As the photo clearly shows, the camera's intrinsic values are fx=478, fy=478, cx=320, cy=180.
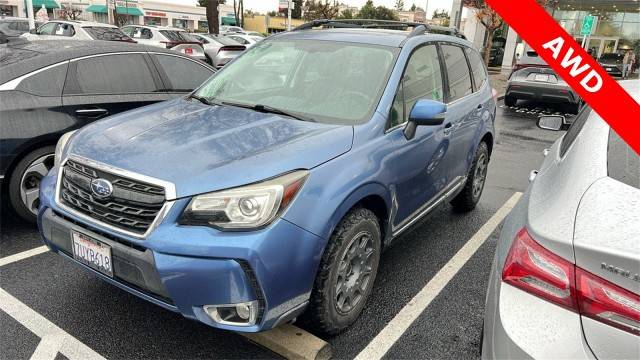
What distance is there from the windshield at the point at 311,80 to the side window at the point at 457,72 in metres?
0.88

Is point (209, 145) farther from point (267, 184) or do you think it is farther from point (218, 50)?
point (218, 50)

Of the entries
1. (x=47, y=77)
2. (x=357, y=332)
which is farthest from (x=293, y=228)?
(x=47, y=77)

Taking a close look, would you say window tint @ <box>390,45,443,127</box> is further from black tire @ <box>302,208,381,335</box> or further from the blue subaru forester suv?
black tire @ <box>302,208,381,335</box>

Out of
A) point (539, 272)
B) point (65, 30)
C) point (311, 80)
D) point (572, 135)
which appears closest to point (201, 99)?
point (311, 80)

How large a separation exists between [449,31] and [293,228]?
3054 mm

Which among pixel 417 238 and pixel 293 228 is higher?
pixel 293 228

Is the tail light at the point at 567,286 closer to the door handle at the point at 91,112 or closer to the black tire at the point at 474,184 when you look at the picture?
the black tire at the point at 474,184

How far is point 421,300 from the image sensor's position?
10.7 ft

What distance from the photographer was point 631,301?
1352 mm

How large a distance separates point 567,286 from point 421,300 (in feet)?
6.12

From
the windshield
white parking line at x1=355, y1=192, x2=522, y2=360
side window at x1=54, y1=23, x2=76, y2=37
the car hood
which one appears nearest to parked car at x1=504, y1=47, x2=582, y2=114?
white parking line at x1=355, y1=192, x2=522, y2=360

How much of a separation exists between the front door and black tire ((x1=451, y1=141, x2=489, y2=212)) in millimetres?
938

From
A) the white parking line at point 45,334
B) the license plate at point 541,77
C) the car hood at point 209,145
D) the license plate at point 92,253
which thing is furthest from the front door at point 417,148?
the license plate at point 541,77

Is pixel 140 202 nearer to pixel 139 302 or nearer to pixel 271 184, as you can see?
pixel 271 184
